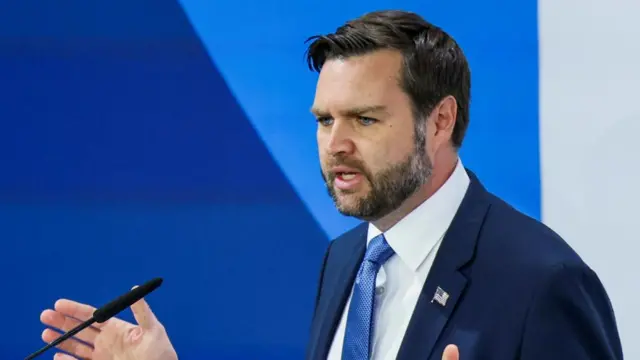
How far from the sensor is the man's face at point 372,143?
1599 millimetres

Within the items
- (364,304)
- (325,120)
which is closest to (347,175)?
(325,120)

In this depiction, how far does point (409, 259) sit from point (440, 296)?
122 millimetres

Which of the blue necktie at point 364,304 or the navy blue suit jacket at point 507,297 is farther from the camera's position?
the blue necktie at point 364,304

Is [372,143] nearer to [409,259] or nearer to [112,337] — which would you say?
[409,259]

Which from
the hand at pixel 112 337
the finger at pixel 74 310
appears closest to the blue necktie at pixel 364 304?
the hand at pixel 112 337

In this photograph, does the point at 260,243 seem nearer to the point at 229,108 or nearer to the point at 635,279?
the point at 229,108

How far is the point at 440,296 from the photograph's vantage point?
1526 mm

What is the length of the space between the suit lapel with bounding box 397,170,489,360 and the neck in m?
0.06

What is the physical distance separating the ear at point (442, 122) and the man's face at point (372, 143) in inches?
1.4

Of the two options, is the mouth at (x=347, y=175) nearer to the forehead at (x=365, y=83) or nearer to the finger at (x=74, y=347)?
the forehead at (x=365, y=83)

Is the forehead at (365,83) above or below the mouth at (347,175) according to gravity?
above

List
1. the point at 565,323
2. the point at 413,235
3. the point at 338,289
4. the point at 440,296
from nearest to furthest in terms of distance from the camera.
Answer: the point at 565,323 → the point at 440,296 → the point at 413,235 → the point at 338,289

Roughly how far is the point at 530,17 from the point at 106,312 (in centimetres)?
135

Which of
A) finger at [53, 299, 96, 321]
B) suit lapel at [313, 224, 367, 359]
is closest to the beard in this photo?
suit lapel at [313, 224, 367, 359]
